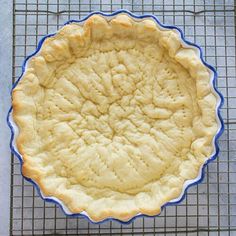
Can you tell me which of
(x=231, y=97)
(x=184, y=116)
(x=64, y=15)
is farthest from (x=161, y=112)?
Result: (x=64, y=15)

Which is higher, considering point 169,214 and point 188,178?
point 188,178

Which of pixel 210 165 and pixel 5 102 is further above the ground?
pixel 5 102

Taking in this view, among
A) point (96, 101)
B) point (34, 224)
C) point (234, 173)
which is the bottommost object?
point (34, 224)

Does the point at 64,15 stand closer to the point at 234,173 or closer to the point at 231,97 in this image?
the point at 231,97
